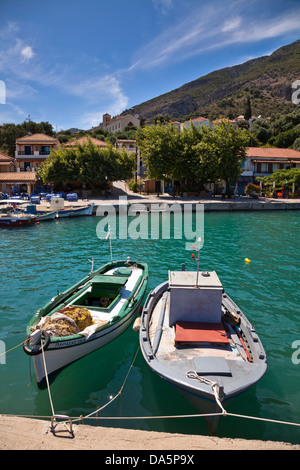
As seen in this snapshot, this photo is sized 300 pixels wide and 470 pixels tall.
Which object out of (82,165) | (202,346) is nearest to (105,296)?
(202,346)

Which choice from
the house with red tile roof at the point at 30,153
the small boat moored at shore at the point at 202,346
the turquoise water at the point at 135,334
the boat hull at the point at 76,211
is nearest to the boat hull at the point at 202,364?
the small boat moored at shore at the point at 202,346

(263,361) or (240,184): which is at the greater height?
(240,184)

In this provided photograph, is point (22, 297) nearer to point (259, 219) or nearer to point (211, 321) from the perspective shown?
point (211, 321)

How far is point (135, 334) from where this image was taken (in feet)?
33.2

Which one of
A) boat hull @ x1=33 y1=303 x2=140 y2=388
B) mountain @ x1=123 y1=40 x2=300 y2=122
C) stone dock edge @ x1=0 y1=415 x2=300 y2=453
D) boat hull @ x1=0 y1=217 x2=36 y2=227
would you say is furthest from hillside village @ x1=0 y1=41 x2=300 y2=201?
stone dock edge @ x1=0 y1=415 x2=300 y2=453

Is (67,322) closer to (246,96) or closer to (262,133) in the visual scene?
(262,133)

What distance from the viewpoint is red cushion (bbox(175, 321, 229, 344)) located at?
727 cm

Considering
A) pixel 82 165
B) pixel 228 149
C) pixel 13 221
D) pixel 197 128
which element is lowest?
pixel 13 221

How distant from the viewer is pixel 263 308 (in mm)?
11867

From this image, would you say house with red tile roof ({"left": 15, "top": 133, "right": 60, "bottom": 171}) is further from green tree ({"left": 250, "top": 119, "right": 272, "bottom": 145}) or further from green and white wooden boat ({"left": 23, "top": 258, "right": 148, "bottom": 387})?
green tree ({"left": 250, "top": 119, "right": 272, "bottom": 145})

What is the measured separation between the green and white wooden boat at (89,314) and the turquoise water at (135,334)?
77 centimetres

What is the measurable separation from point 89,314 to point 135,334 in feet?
6.54
